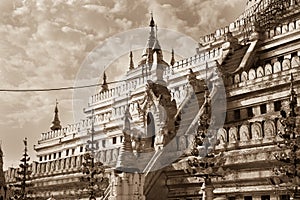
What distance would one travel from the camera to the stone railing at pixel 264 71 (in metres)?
26.9

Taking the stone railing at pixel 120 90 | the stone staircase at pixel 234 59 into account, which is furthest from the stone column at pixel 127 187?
the stone railing at pixel 120 90

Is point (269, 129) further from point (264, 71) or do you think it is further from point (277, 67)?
point (264, 71)

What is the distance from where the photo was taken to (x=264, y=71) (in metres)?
28.5

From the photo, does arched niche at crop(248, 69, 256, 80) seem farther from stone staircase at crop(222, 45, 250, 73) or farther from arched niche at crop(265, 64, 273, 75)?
stone staircase at crop(222, 45, 250, 73)

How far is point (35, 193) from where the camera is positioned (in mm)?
42219

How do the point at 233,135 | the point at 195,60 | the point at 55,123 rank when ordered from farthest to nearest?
the point at 55,123, the point at 195,60, the point at 233,135

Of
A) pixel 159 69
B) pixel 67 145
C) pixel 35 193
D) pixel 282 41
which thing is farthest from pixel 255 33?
pixel 67 145

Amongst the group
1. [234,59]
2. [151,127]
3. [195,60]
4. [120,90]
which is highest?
[195,60]

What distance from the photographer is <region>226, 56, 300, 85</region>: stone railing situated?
26.9 metres

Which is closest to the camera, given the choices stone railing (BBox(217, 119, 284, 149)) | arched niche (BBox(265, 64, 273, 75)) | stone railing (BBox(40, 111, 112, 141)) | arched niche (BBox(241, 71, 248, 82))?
stone railing (BBox(217, 119, 284, 149))

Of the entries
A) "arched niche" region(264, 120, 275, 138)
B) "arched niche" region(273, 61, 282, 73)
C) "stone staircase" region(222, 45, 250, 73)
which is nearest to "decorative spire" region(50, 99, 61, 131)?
"stone staircase" region(222, 45, 250, 73)

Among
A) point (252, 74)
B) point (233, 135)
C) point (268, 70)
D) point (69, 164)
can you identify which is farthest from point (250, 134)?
point (69, 164)

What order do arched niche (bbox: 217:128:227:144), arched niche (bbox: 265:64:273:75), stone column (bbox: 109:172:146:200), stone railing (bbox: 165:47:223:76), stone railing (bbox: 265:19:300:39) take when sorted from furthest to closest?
1. stone railing (bbox: 165:47:223:76)
2. stone railing (bbox: 265:19:300:39)
3. arched niche (bbox: 265:64:273:75)
4. stone column (bbox: 109:172:146:200)
5. arched niche (bbox: 217:128:227:144)

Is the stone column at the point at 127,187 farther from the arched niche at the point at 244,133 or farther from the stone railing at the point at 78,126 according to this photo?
the stone railing at the point at 78,126
